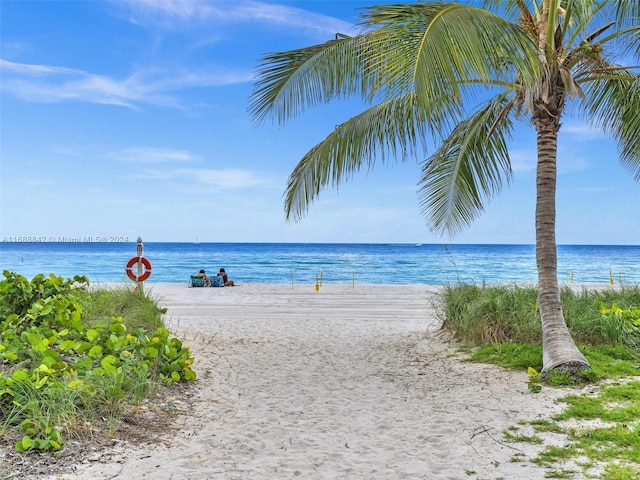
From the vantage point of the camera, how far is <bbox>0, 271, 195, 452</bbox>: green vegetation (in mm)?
4133

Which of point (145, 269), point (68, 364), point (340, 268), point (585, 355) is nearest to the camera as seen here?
point (68, 364)

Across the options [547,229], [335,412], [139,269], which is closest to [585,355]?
[547,229]

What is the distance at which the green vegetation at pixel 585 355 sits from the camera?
159 inches

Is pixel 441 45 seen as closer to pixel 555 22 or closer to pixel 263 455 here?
pixel 555 22

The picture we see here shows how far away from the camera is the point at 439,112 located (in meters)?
5.95

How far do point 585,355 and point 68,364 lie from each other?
6.19m

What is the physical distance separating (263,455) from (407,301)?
12095 millimetres

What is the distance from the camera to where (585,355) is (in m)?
6.73

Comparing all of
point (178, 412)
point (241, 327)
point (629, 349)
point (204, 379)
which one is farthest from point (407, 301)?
point (178, 412)

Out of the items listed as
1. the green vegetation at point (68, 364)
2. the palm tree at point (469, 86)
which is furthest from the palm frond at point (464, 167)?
the green vegetation at point (68, 364)

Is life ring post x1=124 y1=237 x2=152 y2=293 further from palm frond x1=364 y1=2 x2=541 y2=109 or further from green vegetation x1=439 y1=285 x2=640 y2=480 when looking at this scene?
palm frond x1=364 y1=2 x2=541 y2=109

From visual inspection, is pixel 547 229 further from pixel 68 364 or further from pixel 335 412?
pixel 68 364

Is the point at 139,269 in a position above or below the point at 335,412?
above

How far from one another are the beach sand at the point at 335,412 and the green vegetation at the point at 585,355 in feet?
0.76
